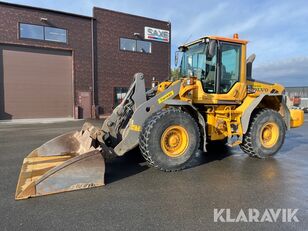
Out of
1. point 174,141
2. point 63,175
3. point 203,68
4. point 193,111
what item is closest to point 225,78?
point 203,68

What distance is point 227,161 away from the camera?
6637 mm

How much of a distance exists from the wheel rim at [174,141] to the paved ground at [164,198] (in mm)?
479

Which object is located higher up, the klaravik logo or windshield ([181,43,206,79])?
windshield ([181,43,206,79])

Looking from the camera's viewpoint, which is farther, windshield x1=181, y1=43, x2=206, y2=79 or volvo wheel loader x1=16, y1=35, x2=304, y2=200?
windshield x1=181, y1=43, x2=206, y2=79

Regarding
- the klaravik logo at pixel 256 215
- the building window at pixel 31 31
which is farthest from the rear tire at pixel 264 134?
the building window at pixel 31 31

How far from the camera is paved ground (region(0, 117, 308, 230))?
3.43 meters

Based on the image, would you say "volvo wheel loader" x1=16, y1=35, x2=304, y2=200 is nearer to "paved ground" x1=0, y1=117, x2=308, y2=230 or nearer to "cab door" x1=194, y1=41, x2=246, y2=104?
"cab door" x1=194, y1=41, x2=246, y2=104

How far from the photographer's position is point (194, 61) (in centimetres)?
675

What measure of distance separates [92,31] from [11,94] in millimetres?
7771

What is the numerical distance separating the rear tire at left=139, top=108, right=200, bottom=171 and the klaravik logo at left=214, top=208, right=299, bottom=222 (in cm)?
179

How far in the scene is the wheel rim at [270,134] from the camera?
6.98m

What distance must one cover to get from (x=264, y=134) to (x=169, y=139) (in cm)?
300

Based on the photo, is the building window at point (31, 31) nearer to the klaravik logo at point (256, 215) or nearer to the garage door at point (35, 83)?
the garage door at point (35, 83)

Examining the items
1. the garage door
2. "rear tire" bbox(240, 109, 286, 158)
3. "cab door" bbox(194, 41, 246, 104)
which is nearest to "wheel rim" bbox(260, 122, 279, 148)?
"rear tire" bbox(240, 109, 286, 158)
